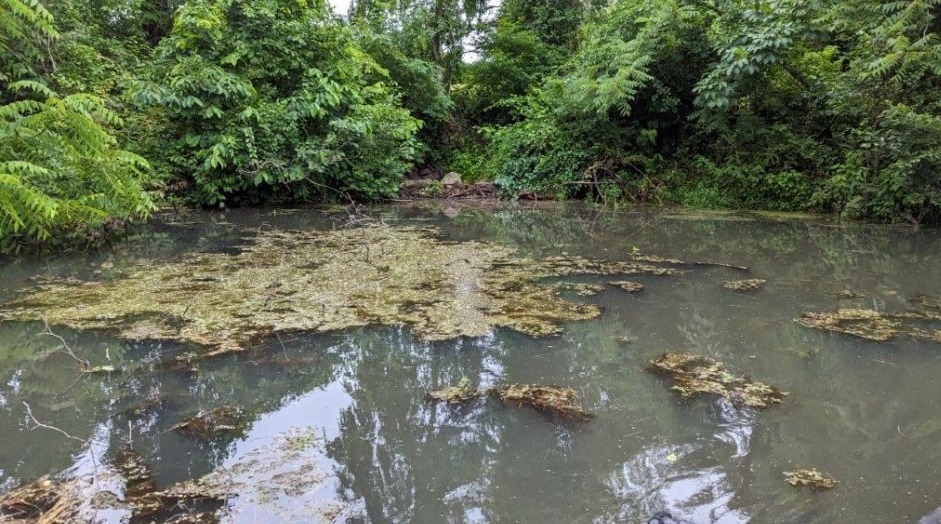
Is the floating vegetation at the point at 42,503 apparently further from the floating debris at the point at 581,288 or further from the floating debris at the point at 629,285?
the floating debris at the point at 629,285

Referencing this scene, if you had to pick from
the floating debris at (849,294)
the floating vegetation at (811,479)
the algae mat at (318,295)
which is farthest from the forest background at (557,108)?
the floating vegetation at (811,479)

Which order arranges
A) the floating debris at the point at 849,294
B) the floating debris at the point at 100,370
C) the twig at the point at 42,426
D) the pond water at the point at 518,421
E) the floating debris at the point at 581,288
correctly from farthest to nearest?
the floating debris at the point at 581,288
the floating debris at the point at 849,294
the floating debris at the point at 100,370
the twig at the point at 42,426
the pond water at the point at 518,421

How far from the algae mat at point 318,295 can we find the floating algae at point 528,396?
0.62 meters

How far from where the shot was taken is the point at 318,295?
3.62 metres

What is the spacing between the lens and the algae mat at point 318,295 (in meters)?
3.07

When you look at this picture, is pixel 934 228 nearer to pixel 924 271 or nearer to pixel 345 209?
pixel 924 271

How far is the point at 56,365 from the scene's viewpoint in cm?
255

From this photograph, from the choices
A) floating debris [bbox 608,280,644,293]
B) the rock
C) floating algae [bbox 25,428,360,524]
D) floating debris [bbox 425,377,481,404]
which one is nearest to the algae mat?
floating debris [bbox 608,280,644,293]

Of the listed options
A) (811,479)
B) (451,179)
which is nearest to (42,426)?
(811,479)

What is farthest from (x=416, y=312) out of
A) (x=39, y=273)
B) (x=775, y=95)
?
(x=775, y=95)

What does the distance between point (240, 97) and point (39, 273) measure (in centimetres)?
416

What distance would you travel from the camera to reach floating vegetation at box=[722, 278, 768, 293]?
3.88 meters

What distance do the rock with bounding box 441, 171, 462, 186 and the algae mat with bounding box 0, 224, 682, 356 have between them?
18.1ft

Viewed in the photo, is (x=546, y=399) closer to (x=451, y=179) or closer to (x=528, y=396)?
(x=528, y=396)
